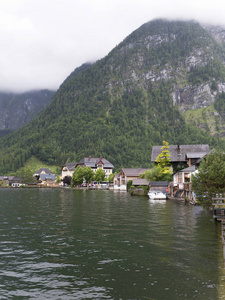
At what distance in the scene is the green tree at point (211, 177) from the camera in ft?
159

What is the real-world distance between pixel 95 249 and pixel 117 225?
13.4m

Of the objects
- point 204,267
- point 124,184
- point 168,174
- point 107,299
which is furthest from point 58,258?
point 124,184

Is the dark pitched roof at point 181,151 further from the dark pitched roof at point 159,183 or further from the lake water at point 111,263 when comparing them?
the lake water at point 111,263

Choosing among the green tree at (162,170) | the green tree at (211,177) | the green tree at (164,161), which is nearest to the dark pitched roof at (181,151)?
the green tree at (164,161)

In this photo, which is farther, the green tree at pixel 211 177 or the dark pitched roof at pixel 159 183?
the dark pitched roof at pixel 159 183

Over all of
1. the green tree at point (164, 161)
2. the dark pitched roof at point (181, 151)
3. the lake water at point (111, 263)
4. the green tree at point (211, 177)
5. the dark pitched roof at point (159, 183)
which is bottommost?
the lake water at point (111, 263)

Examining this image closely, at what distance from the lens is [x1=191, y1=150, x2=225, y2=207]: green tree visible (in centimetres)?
4831

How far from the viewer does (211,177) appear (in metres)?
48.9

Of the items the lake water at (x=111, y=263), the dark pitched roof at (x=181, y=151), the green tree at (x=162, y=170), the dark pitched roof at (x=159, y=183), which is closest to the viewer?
the lake water at (x=111, y=263)

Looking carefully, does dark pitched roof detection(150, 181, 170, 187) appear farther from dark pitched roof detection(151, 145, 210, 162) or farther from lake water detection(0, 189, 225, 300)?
lake water detection(0, 189, 225, 300)

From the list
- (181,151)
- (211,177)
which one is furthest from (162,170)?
(211,177)

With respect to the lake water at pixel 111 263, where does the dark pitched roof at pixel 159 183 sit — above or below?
above

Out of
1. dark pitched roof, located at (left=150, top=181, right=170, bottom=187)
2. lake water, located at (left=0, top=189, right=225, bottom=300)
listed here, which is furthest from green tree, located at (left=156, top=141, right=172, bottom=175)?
lake water, located at (left=0, top=189, right=225, bottom=300)

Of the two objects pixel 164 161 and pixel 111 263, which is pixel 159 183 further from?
pixel 111 263
